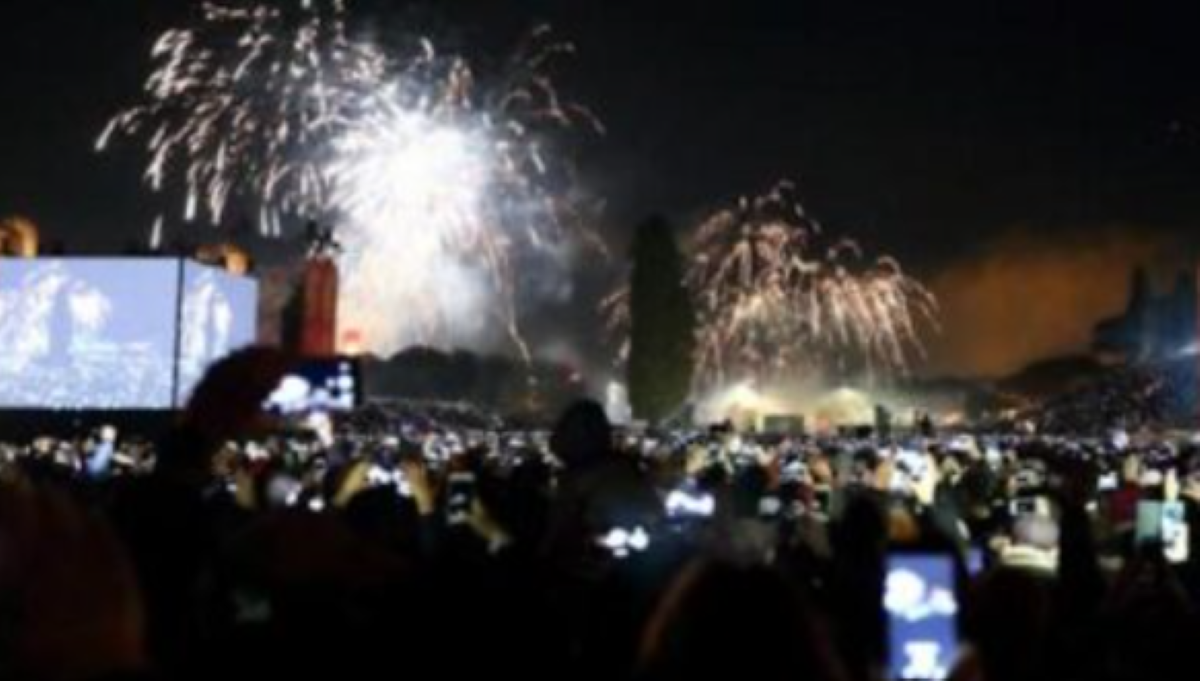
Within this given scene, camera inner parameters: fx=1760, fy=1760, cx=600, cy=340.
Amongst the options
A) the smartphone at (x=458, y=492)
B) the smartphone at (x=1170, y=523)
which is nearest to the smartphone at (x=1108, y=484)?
the smartphone at (x=1170, y=523)

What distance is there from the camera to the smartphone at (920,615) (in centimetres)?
844

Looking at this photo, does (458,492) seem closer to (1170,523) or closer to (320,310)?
(1170,523)

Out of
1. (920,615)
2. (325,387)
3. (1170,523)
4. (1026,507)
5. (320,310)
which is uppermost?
(320,310)

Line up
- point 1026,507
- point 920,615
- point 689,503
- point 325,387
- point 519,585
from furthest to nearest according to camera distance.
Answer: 1. point 325,387
2. point 689,503
3. point 1026,507
4. point 920,615
5. point 519,585

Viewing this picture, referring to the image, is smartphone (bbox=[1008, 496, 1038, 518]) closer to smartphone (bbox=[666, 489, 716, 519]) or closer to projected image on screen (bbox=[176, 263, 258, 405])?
smartphone (bbox=[666, 489, 716, 519])

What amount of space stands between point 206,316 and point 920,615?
6097 centimetres

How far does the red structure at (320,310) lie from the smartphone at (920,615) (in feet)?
316

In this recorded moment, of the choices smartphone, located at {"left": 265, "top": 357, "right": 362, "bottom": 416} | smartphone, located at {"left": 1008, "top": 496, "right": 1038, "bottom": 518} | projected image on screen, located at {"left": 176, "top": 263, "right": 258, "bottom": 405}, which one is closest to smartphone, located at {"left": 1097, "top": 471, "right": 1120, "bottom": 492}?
smartphone, located at {"left": 1008, "top": 496, "right": 1038, "bottom": 518}

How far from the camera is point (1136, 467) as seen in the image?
21531 mm

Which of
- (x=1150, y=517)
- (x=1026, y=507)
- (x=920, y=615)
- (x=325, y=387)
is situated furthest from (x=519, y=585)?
(x=325, y=387)

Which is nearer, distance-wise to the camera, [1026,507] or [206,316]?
[1026,507]

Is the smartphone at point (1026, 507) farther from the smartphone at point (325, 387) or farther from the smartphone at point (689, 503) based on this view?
the smartphone at point (325, 387)

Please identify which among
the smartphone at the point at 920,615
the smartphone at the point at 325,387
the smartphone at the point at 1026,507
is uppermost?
the smartphone at the point at 325,387

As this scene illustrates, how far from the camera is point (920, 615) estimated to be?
8484 mm
